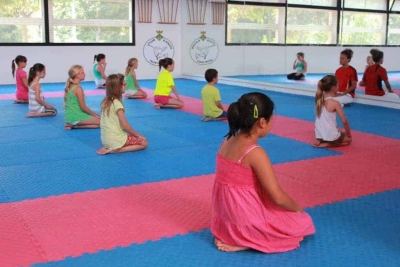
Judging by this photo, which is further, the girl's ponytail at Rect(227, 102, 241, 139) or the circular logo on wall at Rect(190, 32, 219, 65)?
the circular logo on wall at Rect(190, 32, 219, 65)

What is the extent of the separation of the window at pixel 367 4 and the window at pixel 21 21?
28.4 feet

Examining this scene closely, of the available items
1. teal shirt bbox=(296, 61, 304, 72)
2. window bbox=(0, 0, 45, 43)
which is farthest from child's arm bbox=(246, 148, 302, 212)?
window bbox=(0, 0, 45, 43)

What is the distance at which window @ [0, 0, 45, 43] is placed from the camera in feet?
38.7

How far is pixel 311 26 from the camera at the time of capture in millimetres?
14203

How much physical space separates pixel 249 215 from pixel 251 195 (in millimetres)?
114

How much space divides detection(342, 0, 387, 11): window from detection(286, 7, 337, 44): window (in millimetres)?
528

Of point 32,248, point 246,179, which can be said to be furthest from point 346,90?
point 32,248

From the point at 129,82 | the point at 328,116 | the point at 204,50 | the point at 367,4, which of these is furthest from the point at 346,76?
the point at 367,4

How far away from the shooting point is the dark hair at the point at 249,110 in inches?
103

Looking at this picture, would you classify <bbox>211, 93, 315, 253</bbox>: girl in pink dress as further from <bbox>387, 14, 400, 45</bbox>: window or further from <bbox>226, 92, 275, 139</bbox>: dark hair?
<bbox>387, 14, 400, 45</bbox>: window

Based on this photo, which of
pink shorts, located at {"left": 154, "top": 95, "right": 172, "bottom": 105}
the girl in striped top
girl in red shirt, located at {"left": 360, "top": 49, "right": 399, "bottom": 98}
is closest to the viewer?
the girl in striped top

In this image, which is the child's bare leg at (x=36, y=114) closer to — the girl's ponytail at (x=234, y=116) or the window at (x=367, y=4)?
the girl's ponytail at (x=234, y=116)

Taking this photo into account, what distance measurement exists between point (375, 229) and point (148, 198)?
1.66 m

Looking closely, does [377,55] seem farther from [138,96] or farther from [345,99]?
[138,96]
